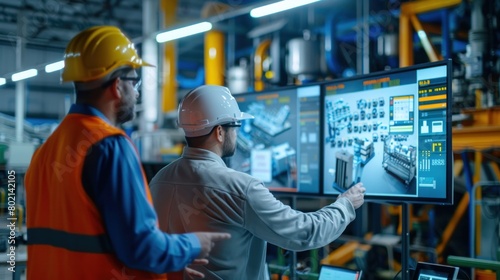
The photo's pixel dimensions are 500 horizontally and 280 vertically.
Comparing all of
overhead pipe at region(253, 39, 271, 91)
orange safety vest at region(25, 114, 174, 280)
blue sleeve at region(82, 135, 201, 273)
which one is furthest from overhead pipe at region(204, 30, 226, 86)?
blue sleeve at region(82, 135, 201, 273)

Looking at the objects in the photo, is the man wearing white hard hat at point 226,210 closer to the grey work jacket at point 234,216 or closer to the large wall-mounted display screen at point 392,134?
the grey work jacket at point 234,216

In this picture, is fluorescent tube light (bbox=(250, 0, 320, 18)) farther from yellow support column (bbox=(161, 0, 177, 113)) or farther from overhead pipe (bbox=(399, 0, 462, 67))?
yellow support column (bbox=(161, 0, 177, 113))

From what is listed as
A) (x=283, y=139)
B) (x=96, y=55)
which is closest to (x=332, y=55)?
(x=283, y=139)

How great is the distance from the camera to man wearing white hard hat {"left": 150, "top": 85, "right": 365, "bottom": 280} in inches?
91.4

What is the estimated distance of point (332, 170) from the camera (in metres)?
3.52

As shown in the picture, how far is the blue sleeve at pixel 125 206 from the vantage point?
5.70ft

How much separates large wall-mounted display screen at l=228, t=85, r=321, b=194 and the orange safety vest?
6.55 feet

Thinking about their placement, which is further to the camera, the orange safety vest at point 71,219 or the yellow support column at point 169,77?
the yellow support column at point 169,77

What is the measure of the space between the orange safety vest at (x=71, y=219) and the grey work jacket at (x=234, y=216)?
0.48 m

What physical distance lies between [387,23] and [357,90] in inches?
221

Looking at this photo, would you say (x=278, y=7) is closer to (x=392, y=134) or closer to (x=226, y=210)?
(x=392, y=134)

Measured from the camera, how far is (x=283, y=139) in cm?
394

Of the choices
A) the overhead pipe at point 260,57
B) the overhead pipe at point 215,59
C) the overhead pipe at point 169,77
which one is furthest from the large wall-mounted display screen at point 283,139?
the overhead pipe at point 169,77

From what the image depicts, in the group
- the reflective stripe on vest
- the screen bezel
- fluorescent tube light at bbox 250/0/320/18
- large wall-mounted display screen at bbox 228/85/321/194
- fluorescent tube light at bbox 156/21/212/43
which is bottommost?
the screen bezel
